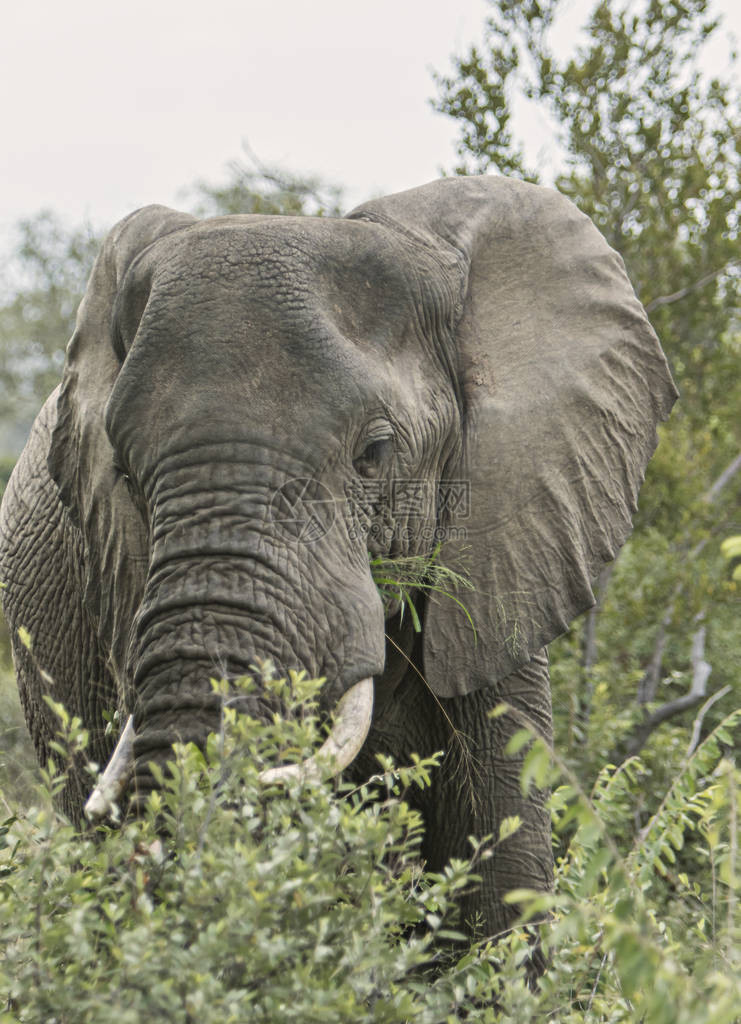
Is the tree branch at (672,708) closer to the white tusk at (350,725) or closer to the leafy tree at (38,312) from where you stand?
the white tusk at (350,725)

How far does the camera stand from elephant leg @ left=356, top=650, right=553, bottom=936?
11.6 feet

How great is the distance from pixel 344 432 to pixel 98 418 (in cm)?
88

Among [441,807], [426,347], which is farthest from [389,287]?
[441,807]

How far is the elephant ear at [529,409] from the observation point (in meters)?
3.33

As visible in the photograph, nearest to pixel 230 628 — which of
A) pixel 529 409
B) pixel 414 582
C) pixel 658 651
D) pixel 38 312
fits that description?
pixel 414 582

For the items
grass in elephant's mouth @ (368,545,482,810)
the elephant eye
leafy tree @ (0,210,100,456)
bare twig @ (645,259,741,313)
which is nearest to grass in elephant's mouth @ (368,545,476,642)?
grass in elephant's mouth @ (368,545,482,810)

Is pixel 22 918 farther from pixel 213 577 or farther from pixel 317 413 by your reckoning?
pixel 317 413

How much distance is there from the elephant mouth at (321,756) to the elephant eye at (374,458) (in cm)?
54

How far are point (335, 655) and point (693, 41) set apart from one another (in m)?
5.25

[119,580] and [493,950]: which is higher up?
[119,580]

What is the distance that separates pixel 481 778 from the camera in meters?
3.56

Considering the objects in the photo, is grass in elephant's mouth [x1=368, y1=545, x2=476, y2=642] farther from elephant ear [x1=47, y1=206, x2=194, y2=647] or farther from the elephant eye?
elephant ear [x1=47, y1=206, x2=194, y2=647]

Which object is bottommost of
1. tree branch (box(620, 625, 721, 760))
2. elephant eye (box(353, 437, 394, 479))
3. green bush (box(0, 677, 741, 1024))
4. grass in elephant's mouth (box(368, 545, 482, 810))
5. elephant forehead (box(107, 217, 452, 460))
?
tree branch (box(620, 625, 721, 760))

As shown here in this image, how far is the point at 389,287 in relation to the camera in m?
3.19
